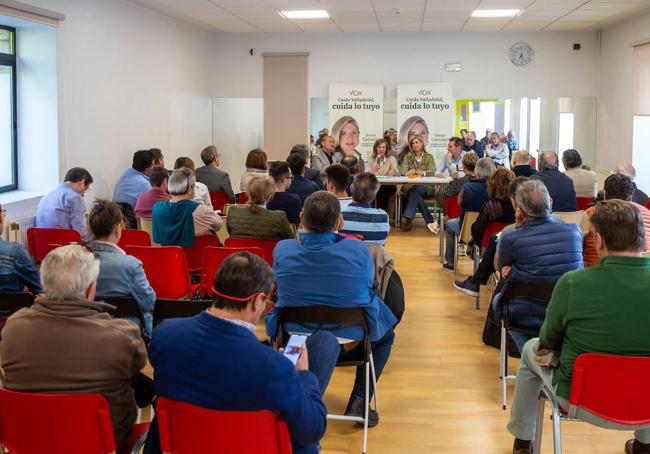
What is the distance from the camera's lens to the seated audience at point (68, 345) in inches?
98.3

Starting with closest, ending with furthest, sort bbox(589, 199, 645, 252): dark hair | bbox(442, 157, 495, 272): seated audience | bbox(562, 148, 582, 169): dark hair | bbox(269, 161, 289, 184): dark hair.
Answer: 1. bbox(589, 199, 645, 252): dark hair
2. bbox(269, 161, 289, 184): dark hair
3. bbox(442, 157, 495, 272): seated audience
4. bbox(562, 148, 582, 169): dark hair

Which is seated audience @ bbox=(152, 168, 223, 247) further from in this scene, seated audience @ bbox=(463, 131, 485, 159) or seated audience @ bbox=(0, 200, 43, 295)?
seated audience @ bbox=(463, 131, 485, 159)

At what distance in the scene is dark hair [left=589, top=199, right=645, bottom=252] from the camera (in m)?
2.93

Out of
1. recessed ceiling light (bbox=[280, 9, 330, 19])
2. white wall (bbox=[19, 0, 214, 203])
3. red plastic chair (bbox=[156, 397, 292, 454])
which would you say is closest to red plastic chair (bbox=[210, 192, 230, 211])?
white wall (bbox=[19, 0, 214, 203])

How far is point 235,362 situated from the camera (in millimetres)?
2227

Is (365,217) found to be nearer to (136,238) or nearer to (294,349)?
(136,238)

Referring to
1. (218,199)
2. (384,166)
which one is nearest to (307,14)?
(384,166)

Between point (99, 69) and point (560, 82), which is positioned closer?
point (99, 69)

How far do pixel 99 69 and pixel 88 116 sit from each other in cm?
67

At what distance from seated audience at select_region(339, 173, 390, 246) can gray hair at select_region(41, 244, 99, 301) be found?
2547 mm

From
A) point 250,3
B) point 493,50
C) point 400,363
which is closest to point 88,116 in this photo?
point 250,3

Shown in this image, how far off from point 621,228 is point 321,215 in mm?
1390

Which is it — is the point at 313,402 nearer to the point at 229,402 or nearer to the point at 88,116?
the point at 229,402

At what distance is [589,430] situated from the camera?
414 centimetres
